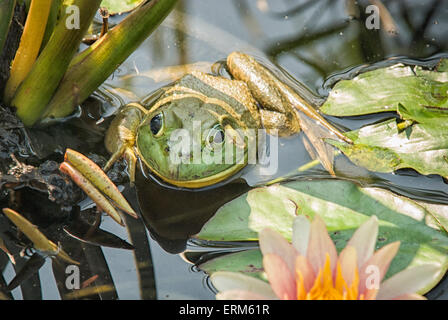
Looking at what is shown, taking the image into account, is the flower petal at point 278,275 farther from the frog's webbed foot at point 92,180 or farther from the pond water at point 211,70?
the frog's webbed foot at point 92,180

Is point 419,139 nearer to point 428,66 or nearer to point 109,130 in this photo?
point 428,66

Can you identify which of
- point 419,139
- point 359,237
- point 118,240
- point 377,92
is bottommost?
point 118,240

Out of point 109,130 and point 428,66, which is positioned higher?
point 428,66

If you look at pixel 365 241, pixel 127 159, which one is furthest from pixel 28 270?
pixel 365 241

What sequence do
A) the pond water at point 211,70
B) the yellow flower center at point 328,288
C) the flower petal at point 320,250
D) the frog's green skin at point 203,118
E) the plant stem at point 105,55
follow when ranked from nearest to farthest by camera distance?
the yellow flower center at point 328,288 < the flower petal at point 320,250 < the pond water at point 211,70 < the plant stem at point 105,55 < the frog's green skin at point 203,118

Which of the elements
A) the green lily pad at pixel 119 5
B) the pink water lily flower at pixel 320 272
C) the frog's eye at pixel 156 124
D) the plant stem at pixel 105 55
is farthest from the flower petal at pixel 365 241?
the green lily pad at pixel 119 5

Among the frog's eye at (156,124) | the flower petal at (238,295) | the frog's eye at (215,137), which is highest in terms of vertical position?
the frog's eye at (156,124)

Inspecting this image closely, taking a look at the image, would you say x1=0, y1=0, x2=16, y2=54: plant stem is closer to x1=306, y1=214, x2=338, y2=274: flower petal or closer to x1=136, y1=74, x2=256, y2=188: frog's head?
x1=136, y1=74, x2=256, y2=188: frog's head
